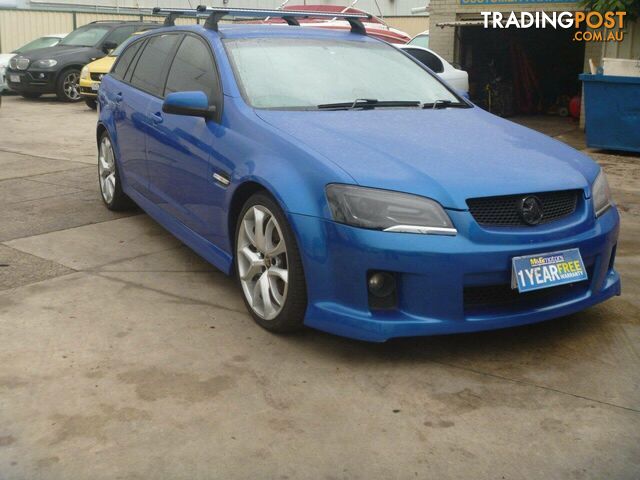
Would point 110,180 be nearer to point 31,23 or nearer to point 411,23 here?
point 31,23

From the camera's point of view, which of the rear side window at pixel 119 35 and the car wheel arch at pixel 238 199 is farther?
the rear side window at pixel 119 35

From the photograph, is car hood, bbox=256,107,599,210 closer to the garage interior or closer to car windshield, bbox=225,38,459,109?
car windshield, bbox=225,38,459,109

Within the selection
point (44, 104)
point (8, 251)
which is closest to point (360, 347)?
point (8, 251)

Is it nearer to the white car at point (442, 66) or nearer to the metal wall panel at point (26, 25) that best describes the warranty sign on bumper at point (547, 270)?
the white car at point (442, 66)

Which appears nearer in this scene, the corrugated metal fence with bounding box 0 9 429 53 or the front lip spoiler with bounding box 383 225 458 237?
the front lip spoiler with bounding box 383 225 458 237

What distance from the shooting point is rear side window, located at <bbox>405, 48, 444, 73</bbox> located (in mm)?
12117

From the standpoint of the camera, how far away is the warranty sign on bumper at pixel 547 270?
12.3 feet

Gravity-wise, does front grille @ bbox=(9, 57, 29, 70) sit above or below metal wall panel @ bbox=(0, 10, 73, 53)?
below

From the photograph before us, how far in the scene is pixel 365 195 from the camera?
3.74m

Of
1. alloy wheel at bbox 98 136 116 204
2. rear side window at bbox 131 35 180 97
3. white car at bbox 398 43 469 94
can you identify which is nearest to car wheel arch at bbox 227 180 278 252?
rear side window at bbox 131 35 180 97

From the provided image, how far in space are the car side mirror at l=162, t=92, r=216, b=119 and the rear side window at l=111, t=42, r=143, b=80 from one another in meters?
1.97

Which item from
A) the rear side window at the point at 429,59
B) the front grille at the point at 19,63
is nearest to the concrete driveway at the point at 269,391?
the rear side window at the point at 429,59

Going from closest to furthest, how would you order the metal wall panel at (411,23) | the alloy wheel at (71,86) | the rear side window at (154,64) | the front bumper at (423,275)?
the front bumper at (423,275) → the rear side window at (154,64) → the alloy wheel at (71,86) → the metal wall panel at (411,23)

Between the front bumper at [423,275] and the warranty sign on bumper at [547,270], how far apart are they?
31mm
